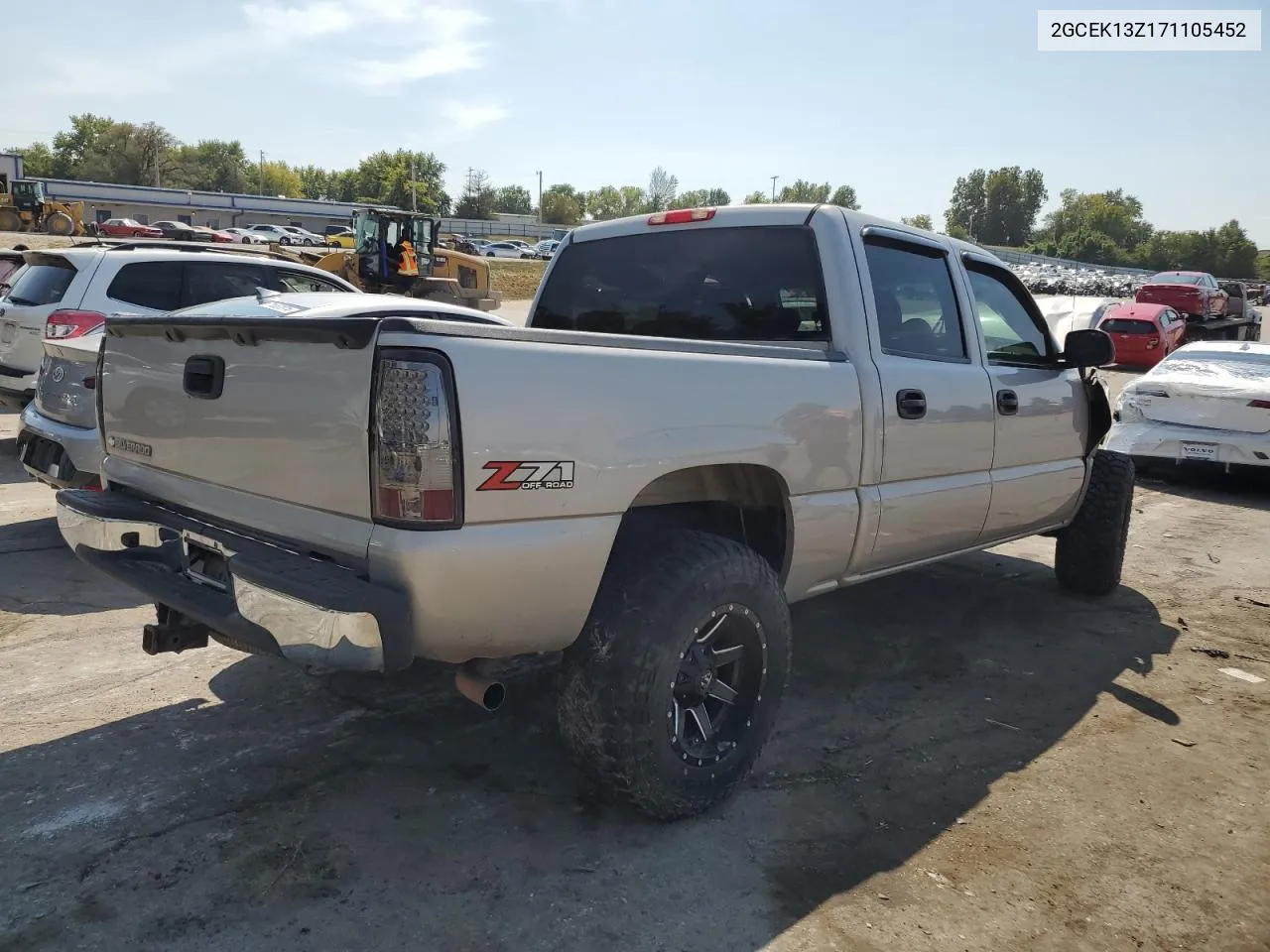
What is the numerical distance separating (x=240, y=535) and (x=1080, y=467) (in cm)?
427

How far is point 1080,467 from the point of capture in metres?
5.21

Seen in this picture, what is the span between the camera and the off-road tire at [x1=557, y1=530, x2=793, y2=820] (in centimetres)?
282

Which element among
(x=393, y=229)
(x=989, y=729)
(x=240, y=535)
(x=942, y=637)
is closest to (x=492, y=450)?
(x=240, y=535)

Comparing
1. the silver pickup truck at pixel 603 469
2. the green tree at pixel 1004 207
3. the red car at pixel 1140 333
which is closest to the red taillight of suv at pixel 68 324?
the silver pickup truck at pixel 603 469

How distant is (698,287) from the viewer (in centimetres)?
414

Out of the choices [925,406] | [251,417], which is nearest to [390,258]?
[925,406]

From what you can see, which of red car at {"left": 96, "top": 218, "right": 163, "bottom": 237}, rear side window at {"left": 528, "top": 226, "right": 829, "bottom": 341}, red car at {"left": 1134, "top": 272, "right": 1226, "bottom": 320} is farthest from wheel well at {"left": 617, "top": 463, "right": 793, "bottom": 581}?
red car at {"left": 96, "top": 218, "right": 163, "bottom": 237}

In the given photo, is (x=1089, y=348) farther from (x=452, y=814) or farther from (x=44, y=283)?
(x=44, y=283)

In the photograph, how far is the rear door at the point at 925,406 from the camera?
3842 millimetres

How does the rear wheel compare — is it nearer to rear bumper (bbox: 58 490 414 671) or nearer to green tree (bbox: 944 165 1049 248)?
rear bumper (bbox: 58 490 414 671)

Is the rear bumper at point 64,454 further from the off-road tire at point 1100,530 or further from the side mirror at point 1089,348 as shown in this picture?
the off-road tire at point 1100,530

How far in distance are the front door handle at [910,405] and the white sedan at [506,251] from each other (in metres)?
60.7

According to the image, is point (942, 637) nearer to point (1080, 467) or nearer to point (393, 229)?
point (1080, 467)

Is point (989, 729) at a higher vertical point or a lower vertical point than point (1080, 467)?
lower
